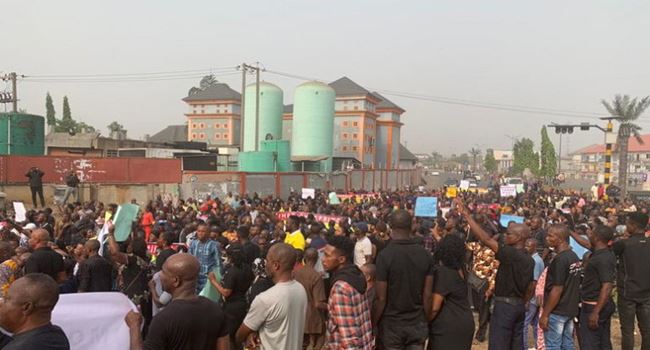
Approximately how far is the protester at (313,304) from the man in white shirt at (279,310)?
1.42m

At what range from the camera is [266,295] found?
4.15m

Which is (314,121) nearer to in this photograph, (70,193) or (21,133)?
(21,133)

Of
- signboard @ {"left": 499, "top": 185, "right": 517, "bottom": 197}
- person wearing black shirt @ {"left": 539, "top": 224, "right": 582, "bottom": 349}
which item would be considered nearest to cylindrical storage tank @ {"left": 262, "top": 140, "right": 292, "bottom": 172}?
signboard @ {"left": 499, "top": 185, "right": 517, "bottom": 197}

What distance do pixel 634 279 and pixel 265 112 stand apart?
168 feet

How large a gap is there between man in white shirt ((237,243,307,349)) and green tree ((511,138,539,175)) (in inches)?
3099

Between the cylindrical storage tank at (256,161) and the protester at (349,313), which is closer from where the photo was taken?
the protester at (349,313)

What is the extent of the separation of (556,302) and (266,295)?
11.6 ft

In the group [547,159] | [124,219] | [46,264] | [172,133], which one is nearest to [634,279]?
[46,264]

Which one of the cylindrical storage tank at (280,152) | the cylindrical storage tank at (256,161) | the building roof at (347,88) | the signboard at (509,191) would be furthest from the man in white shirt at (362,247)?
the building roof at (347,88)

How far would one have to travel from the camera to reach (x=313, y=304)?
591 cm

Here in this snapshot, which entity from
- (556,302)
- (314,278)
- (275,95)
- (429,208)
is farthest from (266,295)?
(275,95)

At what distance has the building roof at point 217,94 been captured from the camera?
6506 centimetres

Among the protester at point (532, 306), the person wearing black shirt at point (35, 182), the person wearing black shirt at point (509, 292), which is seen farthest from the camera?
the person wearing black shirt at point (35, 182)

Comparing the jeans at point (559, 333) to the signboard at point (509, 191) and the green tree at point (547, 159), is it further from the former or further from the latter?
the green tree at point (547, 159)
